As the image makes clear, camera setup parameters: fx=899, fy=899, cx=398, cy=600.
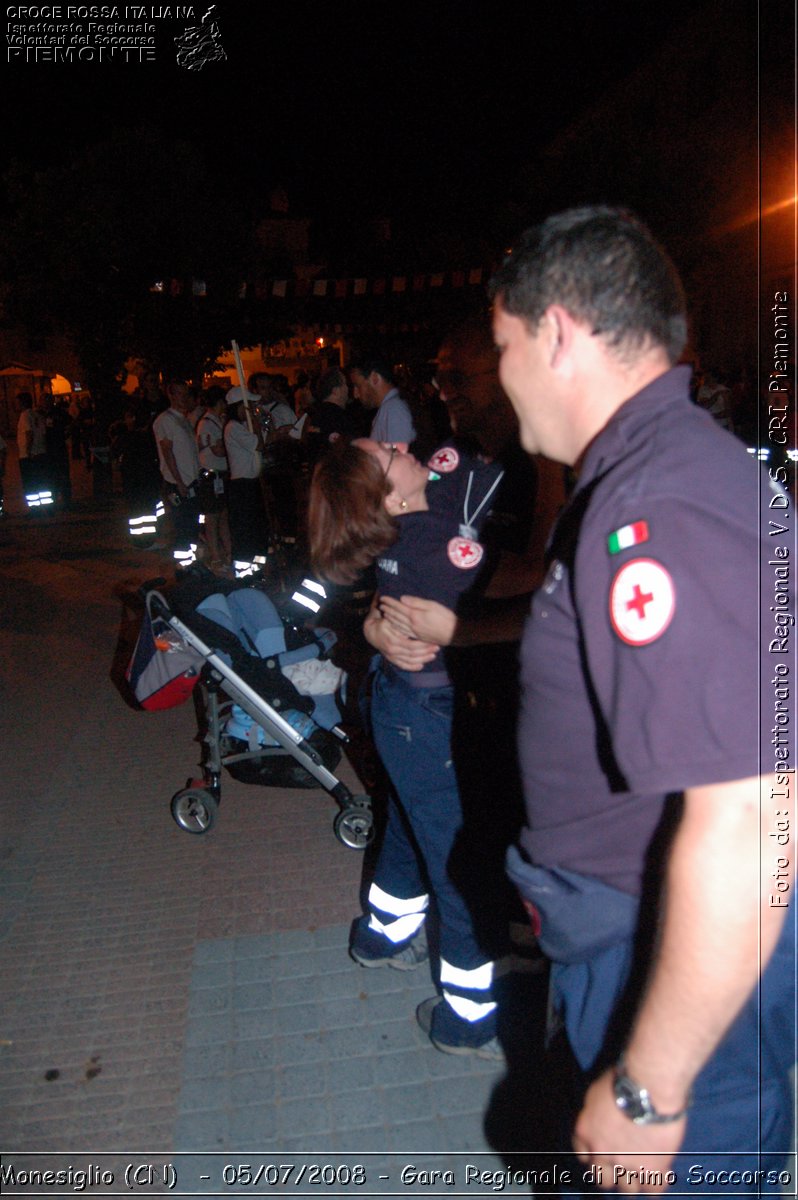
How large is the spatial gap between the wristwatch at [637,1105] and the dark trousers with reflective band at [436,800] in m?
1.59

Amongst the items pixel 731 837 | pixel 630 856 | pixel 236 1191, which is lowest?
pixel 236 1191

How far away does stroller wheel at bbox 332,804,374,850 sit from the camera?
4.39 metres

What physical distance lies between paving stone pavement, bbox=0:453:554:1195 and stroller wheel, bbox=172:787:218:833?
0.10m

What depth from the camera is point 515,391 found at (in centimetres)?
160

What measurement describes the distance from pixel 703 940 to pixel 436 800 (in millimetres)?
1748

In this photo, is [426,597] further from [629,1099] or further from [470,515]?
[629,1099]

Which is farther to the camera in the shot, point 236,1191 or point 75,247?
point 75,247

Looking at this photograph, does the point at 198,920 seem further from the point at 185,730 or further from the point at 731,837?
the point at 731,837

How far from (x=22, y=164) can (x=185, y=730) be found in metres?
25.2

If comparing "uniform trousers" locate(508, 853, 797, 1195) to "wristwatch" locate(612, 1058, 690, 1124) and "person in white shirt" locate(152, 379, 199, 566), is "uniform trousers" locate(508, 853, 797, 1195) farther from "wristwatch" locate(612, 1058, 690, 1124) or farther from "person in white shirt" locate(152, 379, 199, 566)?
"person in white shirt" locate(152, 379, 199, 566)

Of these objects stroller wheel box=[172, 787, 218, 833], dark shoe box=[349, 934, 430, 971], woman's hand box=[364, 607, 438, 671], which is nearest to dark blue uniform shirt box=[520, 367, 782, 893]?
woman's hand box=[364, 607, 438, 671]

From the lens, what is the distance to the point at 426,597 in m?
2.80

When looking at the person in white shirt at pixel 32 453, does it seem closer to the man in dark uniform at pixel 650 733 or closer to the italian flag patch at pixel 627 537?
the man in dark uniform at pixel 650 733

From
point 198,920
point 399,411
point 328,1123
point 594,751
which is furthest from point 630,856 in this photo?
point 399,411
